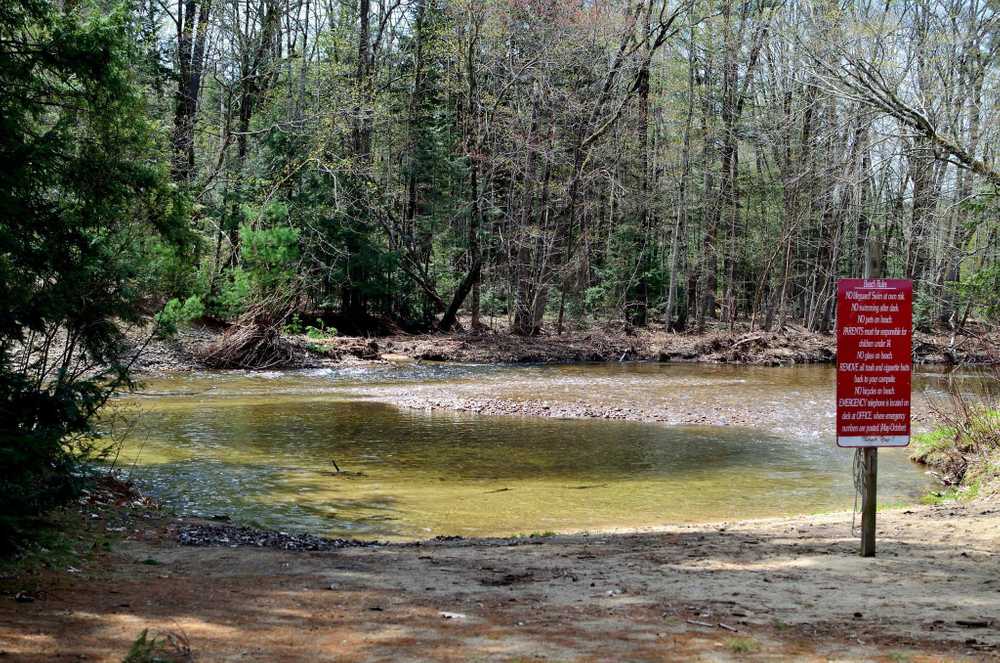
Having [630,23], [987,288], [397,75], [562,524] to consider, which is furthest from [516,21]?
[562,524]

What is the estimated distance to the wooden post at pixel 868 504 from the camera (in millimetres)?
7488

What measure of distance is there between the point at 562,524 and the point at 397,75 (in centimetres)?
3291

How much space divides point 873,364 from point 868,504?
1209 mm

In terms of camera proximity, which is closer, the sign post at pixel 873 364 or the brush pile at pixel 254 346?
the sign post at pixel 873 364

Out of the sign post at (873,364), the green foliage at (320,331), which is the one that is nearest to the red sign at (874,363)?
the sign post at (873,364)

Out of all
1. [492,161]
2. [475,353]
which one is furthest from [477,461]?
[492,161]

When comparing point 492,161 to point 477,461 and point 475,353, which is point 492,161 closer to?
point 475,353

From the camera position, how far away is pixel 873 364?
778cm

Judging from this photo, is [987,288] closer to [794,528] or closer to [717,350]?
[794,528]

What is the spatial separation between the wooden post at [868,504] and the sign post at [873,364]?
0.04ft

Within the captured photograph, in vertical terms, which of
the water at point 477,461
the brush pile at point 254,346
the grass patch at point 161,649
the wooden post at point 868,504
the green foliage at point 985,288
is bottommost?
the water at point 477,461

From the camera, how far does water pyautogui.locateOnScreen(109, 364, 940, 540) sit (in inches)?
429

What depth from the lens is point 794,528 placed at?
9.30 metres

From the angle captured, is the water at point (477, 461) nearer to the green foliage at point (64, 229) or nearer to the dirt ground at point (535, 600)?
the dirt ground at point (535, 600)
